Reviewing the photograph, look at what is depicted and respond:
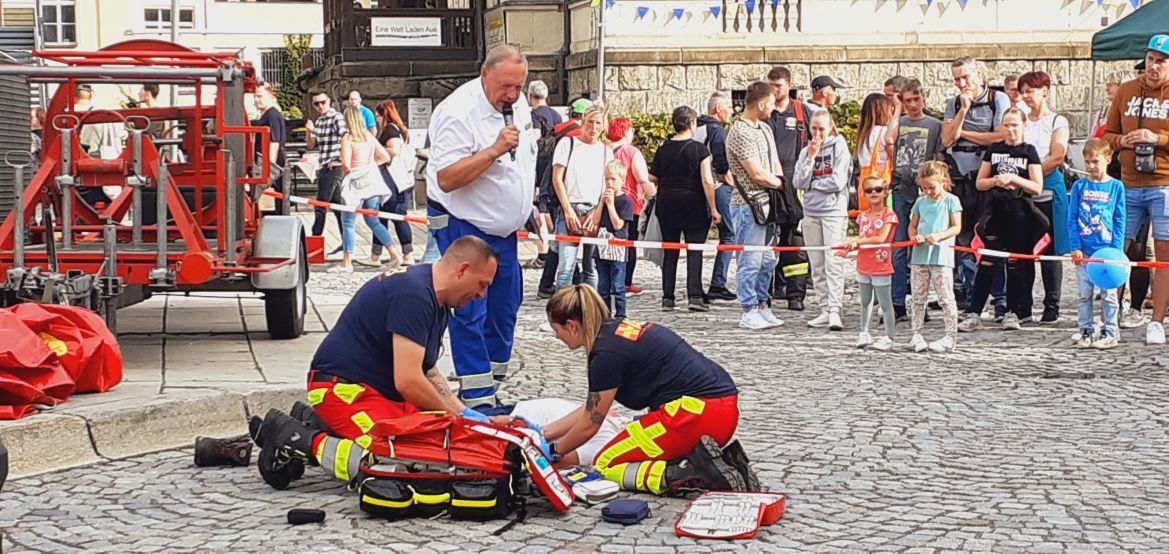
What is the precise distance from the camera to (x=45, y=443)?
293 inches

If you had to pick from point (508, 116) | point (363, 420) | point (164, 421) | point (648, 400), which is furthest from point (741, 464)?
point (164, 421)

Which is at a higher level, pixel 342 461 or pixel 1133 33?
pixel 1133 33

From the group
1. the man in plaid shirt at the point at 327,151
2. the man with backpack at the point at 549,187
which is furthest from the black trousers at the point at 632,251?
the man in plaid shirt at the point at 327,151

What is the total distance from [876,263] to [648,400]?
4.96 m

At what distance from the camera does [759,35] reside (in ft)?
86.9

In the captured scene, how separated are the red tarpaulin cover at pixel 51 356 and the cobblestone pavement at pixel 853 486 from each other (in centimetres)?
50

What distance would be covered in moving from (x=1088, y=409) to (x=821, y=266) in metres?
4.01

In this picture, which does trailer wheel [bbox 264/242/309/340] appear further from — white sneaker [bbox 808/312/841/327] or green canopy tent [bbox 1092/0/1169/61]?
green canopy tent [bbox 1092/0/1169/61]

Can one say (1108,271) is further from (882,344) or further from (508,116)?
(508,116)

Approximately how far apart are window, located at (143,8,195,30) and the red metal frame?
4104 cm

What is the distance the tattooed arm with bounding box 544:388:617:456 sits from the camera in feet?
22.4

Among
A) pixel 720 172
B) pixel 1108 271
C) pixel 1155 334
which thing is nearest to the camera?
Result: pixel 1108 271

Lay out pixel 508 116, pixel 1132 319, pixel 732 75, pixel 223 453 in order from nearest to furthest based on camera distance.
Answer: pixel 223 453, pixel 508 116, pixel 1132 319, pixel 732 75

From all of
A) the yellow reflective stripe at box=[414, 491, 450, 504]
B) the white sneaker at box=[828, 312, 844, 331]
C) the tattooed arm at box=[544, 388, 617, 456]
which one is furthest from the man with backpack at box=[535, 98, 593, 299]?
the yellow reflective stripe at box=[414, 491, 450, 504]
